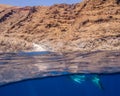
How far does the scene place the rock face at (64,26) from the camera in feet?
151

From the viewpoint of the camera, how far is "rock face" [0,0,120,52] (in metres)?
45.9

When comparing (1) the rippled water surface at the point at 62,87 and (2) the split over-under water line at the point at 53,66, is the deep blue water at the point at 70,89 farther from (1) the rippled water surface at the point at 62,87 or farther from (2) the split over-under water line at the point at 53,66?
(2) the split over-under water line at the point at 53,66

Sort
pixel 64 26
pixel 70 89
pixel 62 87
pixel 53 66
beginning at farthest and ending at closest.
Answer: pixel 64 26 → pixel 53 66 → pixel 62 87 → pixel 70 89

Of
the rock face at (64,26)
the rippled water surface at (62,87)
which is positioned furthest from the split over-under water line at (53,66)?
the rock face at (64,26)

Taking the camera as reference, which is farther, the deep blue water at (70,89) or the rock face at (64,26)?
the rock face at (64,26)

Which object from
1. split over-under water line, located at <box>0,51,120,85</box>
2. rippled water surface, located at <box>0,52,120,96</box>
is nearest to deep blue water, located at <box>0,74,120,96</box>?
rippled water surface, located at <box>0,52,120,96</box>

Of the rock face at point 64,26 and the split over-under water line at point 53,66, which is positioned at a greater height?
the split over-under water line at point 53,66

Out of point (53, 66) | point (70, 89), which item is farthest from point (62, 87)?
point (53, 66)

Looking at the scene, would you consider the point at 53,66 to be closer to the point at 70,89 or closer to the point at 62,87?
the point at 62,87

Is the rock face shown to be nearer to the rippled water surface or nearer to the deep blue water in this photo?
the rippled water surface

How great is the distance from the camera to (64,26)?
52344mm

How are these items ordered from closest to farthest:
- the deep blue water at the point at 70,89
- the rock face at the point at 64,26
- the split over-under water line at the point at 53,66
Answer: the deep blue water at the point at 70,89 < the split over-under water line at the point at 53,66 < the rock face at the point at 64,26

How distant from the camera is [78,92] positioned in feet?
38.0

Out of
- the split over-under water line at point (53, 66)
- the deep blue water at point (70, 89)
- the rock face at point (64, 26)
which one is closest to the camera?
the deep blue water at point (70, 89)
